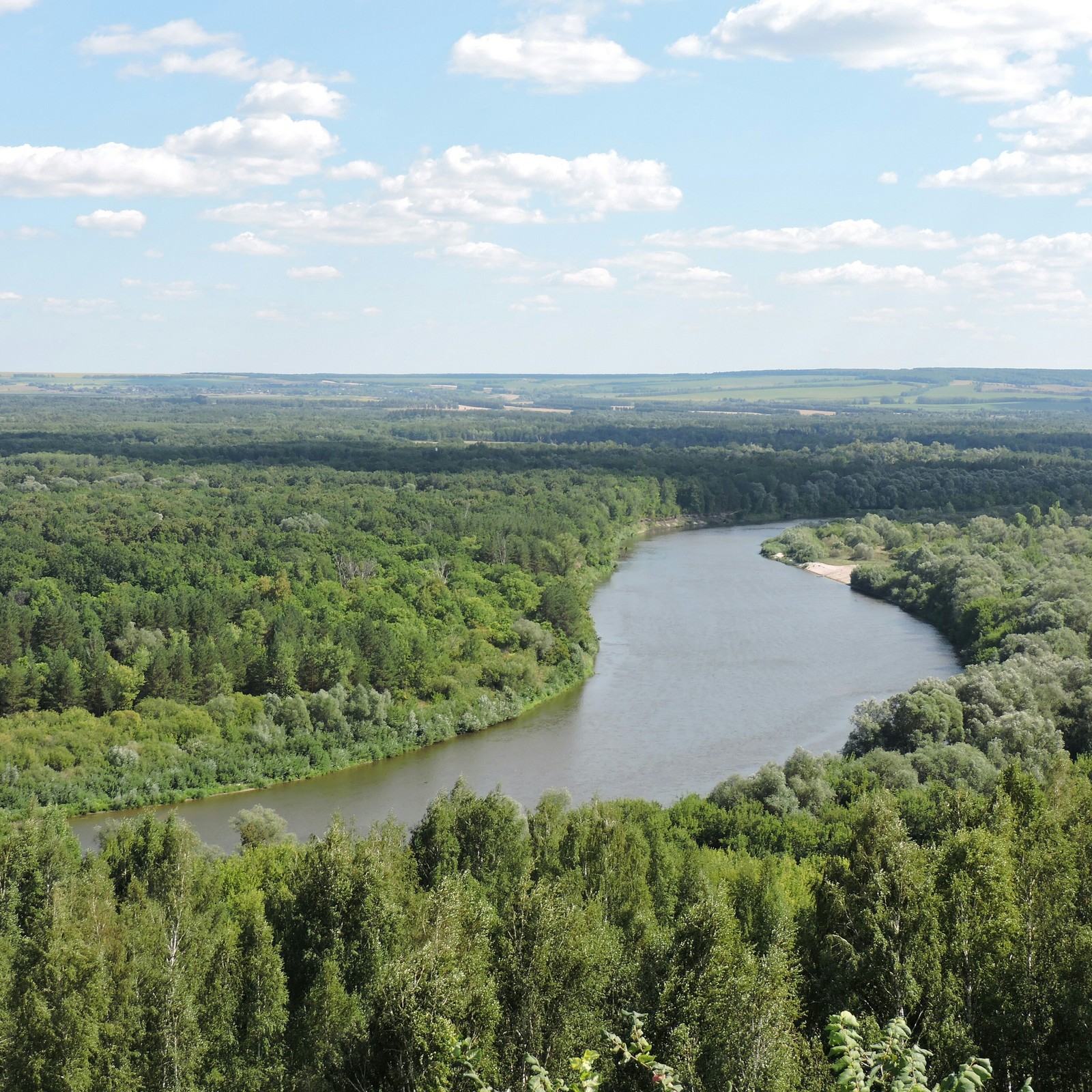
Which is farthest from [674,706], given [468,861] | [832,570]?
[832,570]

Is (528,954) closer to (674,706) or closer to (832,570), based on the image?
(674,706)

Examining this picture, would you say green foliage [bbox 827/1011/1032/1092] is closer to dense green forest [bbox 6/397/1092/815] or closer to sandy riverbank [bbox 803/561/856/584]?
dense green forest [bbox 6/397/1092/815]

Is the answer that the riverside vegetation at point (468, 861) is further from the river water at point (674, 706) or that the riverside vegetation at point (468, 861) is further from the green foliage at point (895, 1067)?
the river water at point (674, 706)

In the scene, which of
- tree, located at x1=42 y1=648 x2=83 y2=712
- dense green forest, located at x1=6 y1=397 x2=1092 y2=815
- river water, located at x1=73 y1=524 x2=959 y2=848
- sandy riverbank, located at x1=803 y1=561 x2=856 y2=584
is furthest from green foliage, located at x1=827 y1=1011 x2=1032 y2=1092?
sandy riverbank, located at x1=803 y1=561 x2=856 y2=584

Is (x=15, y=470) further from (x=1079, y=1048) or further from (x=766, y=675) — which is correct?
(x=1079, y=1048)

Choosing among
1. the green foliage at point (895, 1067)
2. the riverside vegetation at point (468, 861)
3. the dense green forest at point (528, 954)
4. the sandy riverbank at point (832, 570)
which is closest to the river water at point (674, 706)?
the riverside vegetation at point (468, 861)
